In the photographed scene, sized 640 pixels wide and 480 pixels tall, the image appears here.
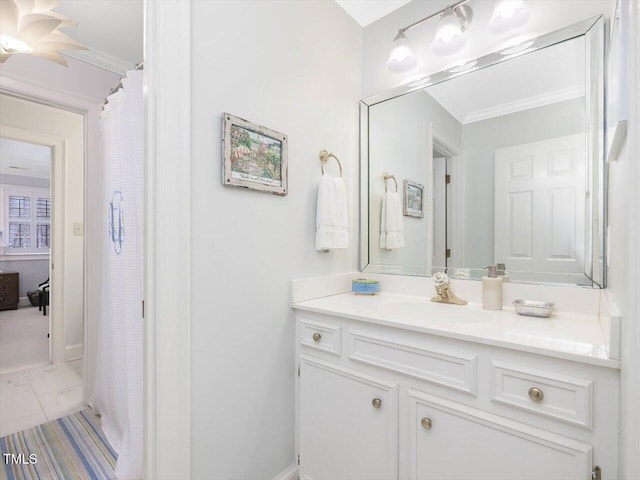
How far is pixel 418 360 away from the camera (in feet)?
3.57

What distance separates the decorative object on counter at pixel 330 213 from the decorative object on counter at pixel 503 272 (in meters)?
0.73

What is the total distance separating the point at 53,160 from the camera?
2.98 metres

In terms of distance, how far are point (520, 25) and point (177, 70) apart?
141cm

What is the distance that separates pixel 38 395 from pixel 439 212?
119 inches

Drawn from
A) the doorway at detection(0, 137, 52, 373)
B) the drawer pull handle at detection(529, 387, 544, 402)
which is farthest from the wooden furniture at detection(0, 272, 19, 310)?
the drawer pull handle at detection(529, 387, 544, 402)

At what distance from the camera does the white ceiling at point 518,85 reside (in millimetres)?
1295

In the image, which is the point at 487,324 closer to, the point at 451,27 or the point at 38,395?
the point at 451,27

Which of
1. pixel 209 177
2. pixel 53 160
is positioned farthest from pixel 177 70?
pixel 53 160

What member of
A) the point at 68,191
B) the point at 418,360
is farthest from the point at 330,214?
the point at 68,191

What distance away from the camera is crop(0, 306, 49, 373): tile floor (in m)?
2.89

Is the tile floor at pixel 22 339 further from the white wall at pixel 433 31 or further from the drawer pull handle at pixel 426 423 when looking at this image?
the white wall at pixel 433 31

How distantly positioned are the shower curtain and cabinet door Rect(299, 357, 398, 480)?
81 cm

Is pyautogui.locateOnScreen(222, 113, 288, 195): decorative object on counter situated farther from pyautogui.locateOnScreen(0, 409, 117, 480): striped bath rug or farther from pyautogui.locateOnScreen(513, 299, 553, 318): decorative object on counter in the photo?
pyautogui.locateOnScreen(0, 409, 117, 480): striped bath rug

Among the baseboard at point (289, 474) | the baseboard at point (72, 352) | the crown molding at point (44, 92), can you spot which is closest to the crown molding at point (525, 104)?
the baseboard at point (289, 474)
